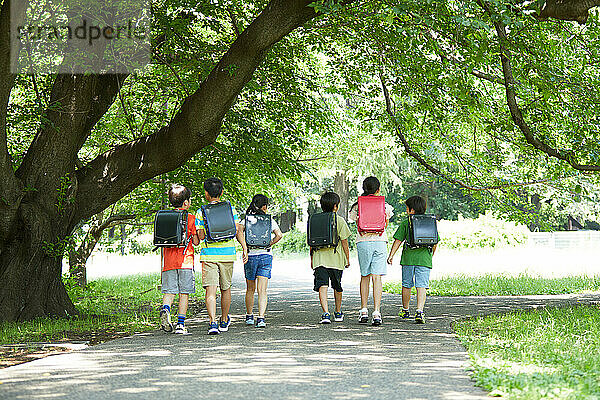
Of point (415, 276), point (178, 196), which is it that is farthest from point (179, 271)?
point (415, 276)

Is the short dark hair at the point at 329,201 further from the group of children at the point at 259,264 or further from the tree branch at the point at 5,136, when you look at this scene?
the tree branch at the point at 5,136

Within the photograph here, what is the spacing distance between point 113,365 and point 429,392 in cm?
291

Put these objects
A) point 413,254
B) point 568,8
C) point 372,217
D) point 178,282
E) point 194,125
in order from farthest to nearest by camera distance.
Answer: point 194,125
point 413,254
point 372,217
point 178,282
point 568,8

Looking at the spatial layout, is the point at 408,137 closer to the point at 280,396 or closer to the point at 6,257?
the point at 6,257

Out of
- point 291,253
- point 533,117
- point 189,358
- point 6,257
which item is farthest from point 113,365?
point 291,253

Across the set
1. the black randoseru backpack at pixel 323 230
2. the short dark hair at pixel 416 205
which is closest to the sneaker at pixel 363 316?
the black randoseru backpack at pixel 323 230

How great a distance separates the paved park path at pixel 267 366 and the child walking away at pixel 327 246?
1.74 ft

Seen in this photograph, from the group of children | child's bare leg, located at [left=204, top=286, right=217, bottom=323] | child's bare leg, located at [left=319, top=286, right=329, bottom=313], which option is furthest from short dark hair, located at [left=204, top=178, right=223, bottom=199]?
child's bare leg, located at [left=319, top=286, right=329, bottom=313]

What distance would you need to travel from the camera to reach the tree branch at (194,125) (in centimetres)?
957

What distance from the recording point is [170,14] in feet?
A: 41.0

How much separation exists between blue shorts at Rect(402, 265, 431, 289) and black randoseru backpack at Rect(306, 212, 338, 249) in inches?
43.5

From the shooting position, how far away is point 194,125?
10.5m

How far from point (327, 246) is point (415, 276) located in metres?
1.31

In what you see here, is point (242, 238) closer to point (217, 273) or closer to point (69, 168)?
point (217, 273)
